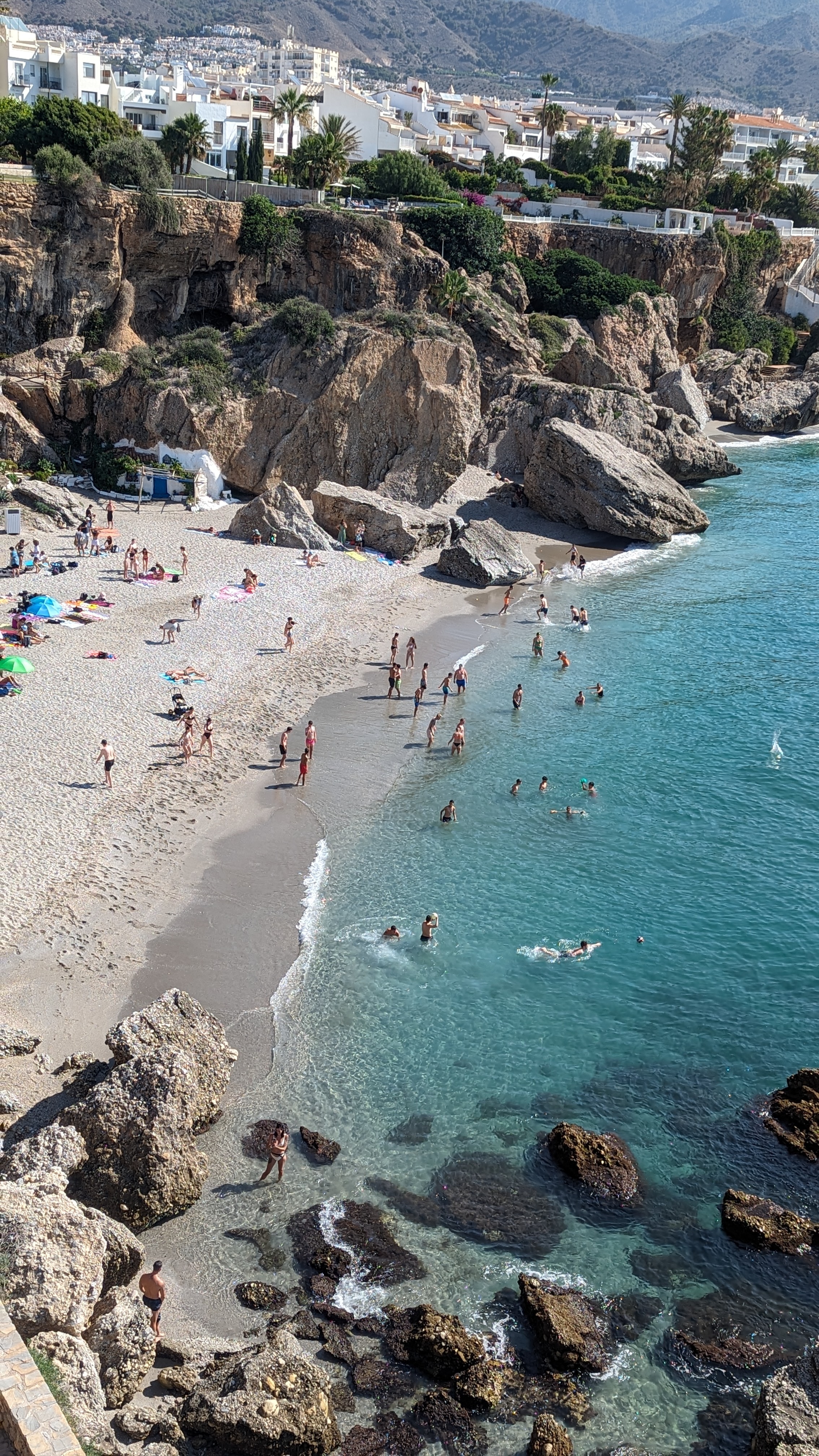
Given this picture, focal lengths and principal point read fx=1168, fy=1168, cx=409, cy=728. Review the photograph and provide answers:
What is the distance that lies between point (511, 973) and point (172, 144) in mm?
46926

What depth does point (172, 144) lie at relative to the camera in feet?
176

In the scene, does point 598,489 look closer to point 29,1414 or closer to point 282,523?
point 282,523

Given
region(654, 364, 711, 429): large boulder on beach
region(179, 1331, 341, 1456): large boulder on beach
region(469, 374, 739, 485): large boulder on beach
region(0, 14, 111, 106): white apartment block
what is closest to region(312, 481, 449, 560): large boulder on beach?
region(469, 374, 739, 485): large boulder on beach

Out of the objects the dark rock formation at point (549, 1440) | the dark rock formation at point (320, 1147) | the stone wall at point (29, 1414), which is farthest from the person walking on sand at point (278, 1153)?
the stone wall at point (29, 1414)

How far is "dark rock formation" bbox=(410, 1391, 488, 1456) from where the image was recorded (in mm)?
12883

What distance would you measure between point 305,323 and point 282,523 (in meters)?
10.5

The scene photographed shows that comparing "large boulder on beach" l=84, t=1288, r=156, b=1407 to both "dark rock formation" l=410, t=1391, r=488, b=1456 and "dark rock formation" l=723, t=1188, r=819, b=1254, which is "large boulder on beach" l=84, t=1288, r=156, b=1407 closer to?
"dark rock formation" l=410, t=1391, r=488, b=1456

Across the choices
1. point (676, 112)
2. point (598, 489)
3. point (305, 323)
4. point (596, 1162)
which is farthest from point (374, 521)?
point (676, 112)

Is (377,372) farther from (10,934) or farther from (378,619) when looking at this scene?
(10,934)

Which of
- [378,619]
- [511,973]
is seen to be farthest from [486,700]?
[511,973]

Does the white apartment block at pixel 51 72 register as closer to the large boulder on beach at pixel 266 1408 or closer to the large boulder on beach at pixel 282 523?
the large boulder on beach at pixel 282 523

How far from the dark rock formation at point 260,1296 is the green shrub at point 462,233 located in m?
50.2

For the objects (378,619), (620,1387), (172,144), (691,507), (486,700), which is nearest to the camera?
(620,1387)

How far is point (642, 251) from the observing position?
69.1 metres
